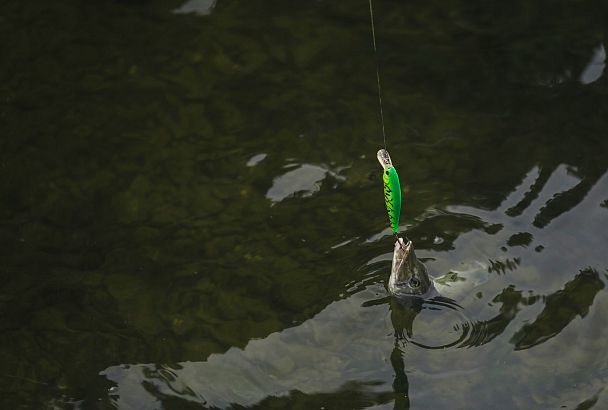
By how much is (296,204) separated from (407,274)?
921 millimetres

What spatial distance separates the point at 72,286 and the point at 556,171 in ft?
9.01

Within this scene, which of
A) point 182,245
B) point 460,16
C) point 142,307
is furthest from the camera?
point 460,16

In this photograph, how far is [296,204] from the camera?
542 cm

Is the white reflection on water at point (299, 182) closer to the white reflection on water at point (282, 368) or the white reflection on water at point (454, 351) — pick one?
the white reflection on water at point (454, 351)

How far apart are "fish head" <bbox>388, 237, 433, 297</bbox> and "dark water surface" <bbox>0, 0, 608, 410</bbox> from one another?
3.8 inches

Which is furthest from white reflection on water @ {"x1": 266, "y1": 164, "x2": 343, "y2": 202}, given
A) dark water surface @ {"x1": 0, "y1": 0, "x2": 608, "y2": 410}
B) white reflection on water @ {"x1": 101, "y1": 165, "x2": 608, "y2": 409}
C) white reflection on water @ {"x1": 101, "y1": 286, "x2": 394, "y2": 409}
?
white reflection on water @ {"x1": 101, "y1": 286, "x2": 394, "y2": 409}

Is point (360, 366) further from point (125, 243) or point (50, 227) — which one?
point (50, 227)

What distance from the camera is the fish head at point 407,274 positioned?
467cm

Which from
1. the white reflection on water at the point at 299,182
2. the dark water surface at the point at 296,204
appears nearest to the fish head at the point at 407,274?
the dark water surface at the point at 296,204

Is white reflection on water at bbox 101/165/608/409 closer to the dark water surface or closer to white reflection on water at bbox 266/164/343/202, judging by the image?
the dark water surface

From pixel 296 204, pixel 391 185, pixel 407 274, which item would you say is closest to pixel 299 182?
pixel 296 204

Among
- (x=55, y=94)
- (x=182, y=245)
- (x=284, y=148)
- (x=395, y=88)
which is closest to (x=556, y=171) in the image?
(x=395, y=88)

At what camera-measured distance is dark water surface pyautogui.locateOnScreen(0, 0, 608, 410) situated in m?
4.59

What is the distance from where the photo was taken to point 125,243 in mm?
5250
